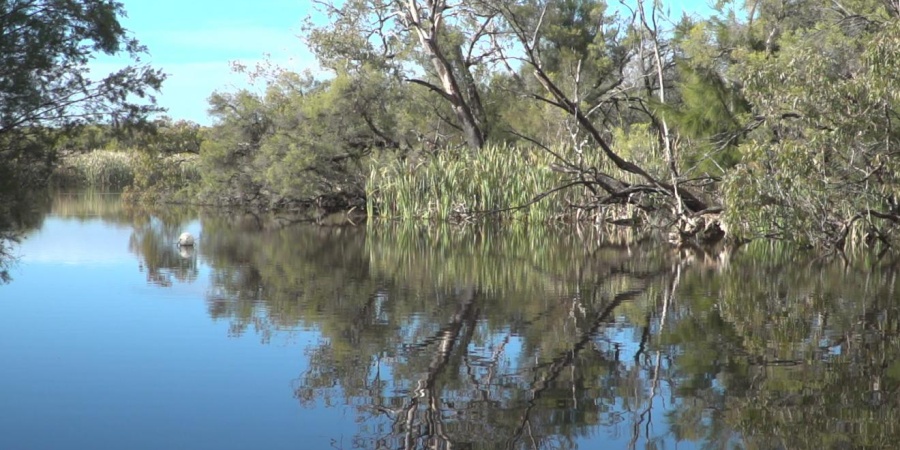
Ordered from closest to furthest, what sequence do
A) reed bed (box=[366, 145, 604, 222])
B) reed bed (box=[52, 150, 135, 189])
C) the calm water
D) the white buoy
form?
the calm water, the white buoy, reed bed (box=[366, 145, 604, 222]), reed bed (box=[52, 150, 135, 189])

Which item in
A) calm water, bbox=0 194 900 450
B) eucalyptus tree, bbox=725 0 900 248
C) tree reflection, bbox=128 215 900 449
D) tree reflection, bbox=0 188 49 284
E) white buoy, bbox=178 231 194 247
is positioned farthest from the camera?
white buoy, bbox=178 231 194 247

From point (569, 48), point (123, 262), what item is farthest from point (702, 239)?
point (569, 48)

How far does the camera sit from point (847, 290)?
35.9ft

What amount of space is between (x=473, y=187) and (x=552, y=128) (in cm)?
845

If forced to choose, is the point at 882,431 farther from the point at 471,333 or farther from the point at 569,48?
the point at 569,48

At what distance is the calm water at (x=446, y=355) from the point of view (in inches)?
201

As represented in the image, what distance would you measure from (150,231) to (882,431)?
18.0m

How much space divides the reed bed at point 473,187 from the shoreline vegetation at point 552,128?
5 cm

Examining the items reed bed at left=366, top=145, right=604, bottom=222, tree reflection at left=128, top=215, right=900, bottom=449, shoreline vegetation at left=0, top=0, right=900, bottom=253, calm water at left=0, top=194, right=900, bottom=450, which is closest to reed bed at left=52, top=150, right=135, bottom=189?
shoreline vegetation at left=0, top=0, right=900, bottom=253

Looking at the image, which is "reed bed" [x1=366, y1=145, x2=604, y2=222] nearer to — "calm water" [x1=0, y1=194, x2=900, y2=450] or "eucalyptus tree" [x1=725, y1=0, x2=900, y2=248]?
"eucalyptus tree" [x1=725, y1=0, x2=900, y2=248]

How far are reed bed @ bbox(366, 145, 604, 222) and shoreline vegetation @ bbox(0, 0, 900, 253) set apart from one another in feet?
0.18

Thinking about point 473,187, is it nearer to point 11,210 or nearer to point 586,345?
point 11,210

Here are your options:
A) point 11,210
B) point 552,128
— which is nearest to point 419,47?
point 552,128

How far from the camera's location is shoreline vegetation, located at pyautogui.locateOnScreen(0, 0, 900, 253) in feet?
45.2
